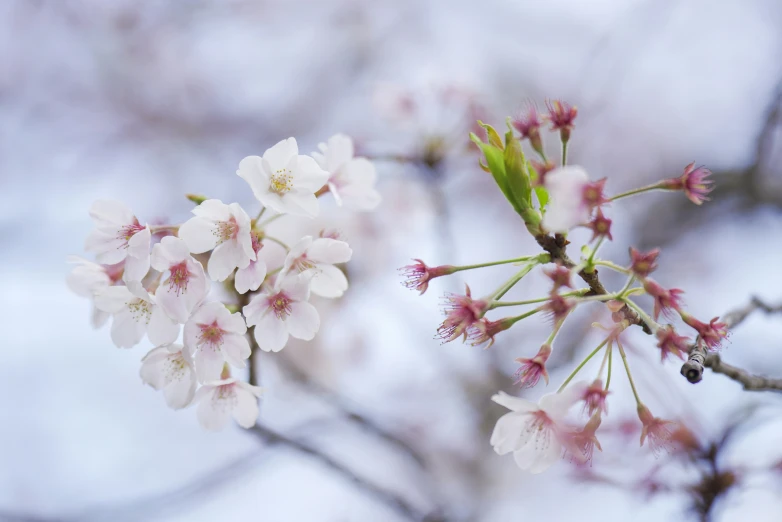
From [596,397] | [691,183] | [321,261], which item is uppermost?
[691,183]

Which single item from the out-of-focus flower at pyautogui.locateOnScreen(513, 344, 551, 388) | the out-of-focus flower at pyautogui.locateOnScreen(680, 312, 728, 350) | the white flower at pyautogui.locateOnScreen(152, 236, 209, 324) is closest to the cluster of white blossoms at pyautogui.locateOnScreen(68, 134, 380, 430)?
the white flower at pyautogui.locateOnScreen(152, 236, 209, 324)

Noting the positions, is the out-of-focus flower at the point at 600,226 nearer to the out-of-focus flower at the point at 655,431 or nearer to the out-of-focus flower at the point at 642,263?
the out-of-focus flower at the point at 642,263

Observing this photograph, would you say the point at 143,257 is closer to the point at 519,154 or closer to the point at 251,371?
the point at 251,371

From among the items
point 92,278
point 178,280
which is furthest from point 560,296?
point 92,278

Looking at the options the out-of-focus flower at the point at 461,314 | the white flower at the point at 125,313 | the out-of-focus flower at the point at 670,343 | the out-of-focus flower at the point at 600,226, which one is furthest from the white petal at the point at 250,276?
the out-of-focus flower at the point at 670,343

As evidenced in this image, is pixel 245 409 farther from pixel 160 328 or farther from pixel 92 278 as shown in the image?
pixel 92 278

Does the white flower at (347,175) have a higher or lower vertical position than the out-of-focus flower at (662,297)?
higher

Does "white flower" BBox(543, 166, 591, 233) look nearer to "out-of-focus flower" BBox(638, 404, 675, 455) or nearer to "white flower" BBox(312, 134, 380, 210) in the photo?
"out-of-focus flower" BBox(638, 404, 675, 455)
